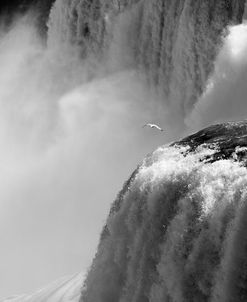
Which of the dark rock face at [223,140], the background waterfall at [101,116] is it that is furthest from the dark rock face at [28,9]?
the dark rock face at [223,140]

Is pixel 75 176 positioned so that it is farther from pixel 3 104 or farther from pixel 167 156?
pixel 167 156

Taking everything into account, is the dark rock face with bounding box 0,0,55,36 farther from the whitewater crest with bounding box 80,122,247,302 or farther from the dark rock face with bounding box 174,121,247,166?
the whitewater crest with bounding box 80,122,247,302

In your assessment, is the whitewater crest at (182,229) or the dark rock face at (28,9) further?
the dark rock face at (28,9)

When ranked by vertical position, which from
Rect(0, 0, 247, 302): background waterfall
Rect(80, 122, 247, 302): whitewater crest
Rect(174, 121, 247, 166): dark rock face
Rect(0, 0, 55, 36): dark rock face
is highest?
Rect(0, 0, 55, 36): dark rock face

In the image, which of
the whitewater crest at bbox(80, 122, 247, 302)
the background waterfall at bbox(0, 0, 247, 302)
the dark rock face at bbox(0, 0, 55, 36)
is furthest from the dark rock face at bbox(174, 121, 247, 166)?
the dark rock face at bbox(0, 0, 55, 36)

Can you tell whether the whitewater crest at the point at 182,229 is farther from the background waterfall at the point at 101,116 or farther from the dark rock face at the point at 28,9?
the dark rock face at the point at 28,9

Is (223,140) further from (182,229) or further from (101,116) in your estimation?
(101,116)

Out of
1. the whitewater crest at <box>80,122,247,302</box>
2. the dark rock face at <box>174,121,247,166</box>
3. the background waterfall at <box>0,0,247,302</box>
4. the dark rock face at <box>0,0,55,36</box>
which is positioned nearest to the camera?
the whitewater crest at <box>80,122,247,302</box>

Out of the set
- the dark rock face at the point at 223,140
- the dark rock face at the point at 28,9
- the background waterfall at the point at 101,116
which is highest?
the dark rock face at the point at 28,9

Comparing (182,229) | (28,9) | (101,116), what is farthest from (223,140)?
(28,9)
